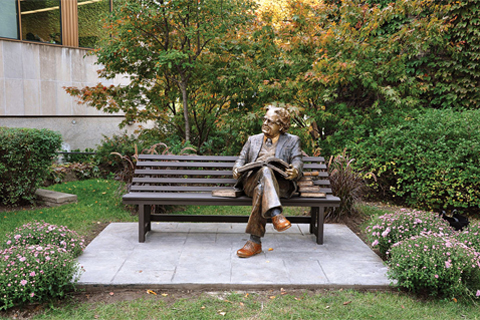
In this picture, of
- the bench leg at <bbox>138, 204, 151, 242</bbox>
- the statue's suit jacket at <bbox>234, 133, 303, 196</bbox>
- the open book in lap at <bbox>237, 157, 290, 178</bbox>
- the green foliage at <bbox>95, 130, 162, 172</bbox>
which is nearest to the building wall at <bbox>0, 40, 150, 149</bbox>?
the green foliage at <bbox>95, 130, 162, 172</bbox>

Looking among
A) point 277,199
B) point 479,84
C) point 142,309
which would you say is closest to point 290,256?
point 277,199

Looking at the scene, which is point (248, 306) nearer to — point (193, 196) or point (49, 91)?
point (193, 196)

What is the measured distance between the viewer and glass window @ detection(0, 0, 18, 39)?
978cm

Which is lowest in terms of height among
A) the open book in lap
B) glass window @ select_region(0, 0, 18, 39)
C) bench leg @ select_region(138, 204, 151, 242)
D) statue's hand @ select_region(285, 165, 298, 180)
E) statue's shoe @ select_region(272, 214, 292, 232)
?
bench leg @ select_region(138, 204, 151, 242)

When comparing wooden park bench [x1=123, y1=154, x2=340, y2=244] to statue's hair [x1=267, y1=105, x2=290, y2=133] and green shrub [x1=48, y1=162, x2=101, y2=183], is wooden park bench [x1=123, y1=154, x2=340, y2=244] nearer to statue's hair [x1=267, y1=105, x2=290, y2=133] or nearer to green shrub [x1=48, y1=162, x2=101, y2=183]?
statue's hair [x1=267, y1=105, x2=290, y2=133]

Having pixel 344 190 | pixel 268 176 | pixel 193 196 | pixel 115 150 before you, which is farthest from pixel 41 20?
pixel 344 190

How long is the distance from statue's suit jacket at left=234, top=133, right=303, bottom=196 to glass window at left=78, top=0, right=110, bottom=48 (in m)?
8.53

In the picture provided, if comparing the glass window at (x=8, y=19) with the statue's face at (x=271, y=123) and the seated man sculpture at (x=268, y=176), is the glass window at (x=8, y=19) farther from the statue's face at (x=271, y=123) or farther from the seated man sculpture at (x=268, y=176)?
the statue's face at (x=271, y=123)

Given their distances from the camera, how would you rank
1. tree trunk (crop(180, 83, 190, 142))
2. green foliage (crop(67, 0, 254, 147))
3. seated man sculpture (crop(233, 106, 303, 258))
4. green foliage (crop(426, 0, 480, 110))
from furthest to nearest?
green foliage (crop(426, 0, 480, 110)), tree trunk (crop(180, 83, 190, 142)), green foliage (crop(67, 0, 254, 147)), seated man sculpture (crop(233, 106, 303, 258))

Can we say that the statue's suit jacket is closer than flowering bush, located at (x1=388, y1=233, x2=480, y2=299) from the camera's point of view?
No

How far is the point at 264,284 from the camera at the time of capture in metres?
3.59

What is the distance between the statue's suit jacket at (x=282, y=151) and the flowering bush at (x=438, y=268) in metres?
1.51

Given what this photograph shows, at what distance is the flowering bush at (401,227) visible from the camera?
13.8 feet

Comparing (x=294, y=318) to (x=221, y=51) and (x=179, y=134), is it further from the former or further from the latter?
(x=179, y=134)
